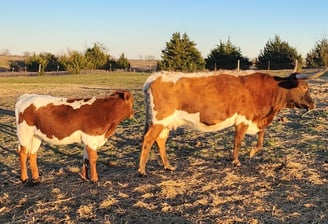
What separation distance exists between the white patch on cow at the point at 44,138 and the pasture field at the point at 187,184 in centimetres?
64

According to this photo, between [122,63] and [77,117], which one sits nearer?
[77,117]

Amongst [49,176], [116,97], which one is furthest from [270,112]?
[49,176]

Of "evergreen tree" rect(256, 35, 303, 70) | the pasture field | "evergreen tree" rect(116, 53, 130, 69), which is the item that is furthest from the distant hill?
the pasture field

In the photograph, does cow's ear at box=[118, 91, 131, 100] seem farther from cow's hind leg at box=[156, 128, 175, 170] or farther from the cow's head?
the cow's head

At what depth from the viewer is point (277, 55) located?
42.3 meters

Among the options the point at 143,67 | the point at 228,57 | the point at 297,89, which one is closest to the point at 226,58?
the point at 228,57

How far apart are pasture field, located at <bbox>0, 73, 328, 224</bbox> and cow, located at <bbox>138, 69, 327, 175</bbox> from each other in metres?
0.56

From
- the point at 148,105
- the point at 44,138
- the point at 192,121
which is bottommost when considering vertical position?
the point at 44,138

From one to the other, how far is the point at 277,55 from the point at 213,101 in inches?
1436

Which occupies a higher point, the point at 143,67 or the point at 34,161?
the point at 143,67

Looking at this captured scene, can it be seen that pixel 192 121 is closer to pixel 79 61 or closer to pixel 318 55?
pixel 318 55

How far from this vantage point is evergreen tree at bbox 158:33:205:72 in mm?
45625

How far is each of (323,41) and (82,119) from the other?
119ft

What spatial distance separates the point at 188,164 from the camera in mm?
8039
